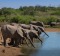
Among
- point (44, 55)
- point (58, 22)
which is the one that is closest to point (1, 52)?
point (44, 55)

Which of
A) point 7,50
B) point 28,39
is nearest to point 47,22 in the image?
point 28,39

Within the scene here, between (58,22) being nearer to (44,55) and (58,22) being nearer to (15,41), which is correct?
(15,41)

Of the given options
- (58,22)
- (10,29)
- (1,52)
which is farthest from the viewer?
(58,22)

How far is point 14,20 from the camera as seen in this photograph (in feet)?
173

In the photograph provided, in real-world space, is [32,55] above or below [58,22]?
above

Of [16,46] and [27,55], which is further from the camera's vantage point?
[16,46]

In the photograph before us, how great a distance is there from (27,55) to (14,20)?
35796 mm

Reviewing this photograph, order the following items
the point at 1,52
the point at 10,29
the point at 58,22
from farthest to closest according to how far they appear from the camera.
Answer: the point at 58,22
the point at 10,29
the point at 1,52

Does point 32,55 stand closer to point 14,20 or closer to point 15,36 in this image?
point 15,36

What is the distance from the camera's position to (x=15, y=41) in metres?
21.2

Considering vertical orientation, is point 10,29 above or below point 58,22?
above

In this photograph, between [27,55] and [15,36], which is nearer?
[27,55]

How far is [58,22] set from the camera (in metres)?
51.5

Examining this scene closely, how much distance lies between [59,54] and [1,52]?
3349 millimetres
